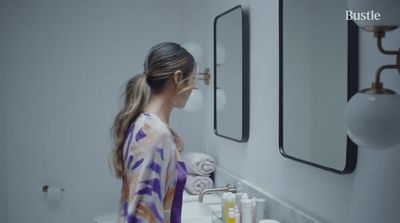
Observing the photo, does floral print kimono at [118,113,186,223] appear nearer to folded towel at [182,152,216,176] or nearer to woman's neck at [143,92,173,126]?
woman's neck at [143,92,173,126]

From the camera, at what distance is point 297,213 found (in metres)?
1.45

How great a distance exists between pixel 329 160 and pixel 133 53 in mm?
1948

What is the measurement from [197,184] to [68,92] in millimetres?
1130

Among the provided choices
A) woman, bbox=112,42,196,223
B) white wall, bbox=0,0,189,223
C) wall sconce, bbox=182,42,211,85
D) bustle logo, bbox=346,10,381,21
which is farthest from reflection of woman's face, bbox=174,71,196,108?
white wall, bbox=0,0,189,223

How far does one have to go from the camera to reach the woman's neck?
4.27ft

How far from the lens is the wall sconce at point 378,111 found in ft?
2.56

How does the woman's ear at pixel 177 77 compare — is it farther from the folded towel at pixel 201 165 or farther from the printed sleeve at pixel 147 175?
the folded towel at pixel 201 165

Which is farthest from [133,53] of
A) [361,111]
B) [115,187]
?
[361,111]

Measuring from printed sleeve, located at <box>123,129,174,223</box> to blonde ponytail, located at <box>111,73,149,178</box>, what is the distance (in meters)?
0.09

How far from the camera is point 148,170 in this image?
1.19 meters

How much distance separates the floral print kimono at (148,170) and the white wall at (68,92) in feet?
5.42

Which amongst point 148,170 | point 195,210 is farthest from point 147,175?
point 195,210

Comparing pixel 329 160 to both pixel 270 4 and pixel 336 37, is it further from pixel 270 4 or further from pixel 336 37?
pixel 270 4

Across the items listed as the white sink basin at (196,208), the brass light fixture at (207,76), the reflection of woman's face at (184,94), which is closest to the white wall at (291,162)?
the brass light fixture at (207,76)
